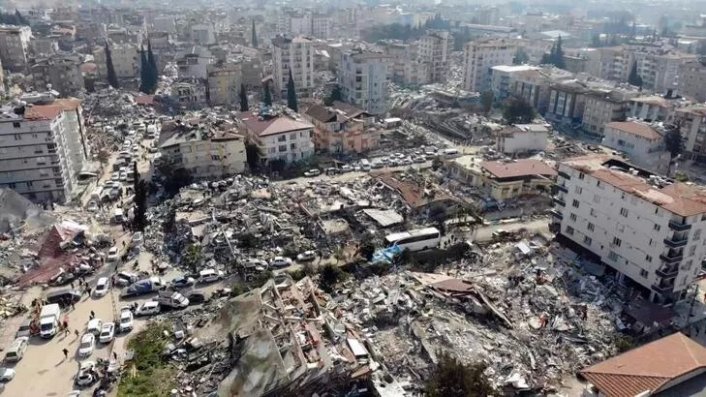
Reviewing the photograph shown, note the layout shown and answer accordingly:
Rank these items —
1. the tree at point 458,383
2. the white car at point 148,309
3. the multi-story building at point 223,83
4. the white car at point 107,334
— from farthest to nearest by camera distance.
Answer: the multi-story building at point 223,83 < the white car at point 148,309 < the white car at point 107,334 < the tree at point 458,383

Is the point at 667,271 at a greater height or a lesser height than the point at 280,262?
greater

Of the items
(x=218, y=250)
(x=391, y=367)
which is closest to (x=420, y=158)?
(x=218, y=250)

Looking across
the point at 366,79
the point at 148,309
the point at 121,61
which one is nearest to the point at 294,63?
the point at 366,79

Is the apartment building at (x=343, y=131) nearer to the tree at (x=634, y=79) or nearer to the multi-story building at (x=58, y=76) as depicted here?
the multi-story building at (x=58, y=76)

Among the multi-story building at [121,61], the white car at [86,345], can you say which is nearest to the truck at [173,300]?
the white car at [86,345]

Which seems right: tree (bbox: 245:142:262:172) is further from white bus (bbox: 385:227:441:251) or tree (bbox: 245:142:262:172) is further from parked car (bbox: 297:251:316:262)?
white bus (bbox: 385:227:441:251)

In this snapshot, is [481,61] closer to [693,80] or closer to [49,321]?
[693,80]
